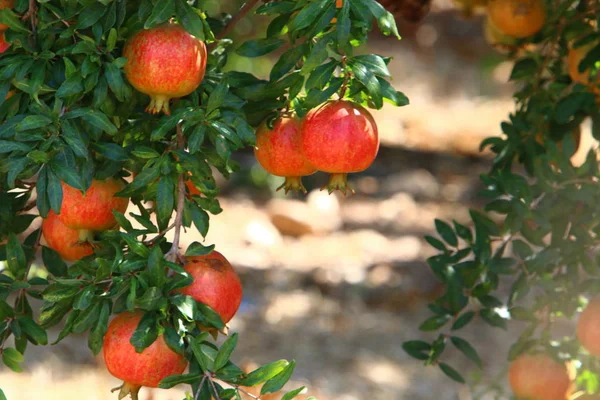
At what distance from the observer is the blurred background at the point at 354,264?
312cm

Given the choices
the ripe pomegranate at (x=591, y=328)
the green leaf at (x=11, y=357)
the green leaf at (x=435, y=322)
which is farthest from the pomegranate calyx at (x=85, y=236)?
the ripe pomegranate at (x=591, y=328)

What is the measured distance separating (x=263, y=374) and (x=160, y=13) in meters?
0.49

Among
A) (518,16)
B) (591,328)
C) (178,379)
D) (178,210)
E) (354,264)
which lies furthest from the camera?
(354,264)

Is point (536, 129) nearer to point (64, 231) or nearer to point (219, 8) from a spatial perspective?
point (64, 231)

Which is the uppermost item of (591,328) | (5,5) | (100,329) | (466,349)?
(5,5)

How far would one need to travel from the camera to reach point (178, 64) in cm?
109

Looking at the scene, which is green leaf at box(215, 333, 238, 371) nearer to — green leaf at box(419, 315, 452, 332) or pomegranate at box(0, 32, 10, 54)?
pomegranate at box(0, 32, 10, 54)

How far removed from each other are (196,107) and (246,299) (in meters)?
2.61

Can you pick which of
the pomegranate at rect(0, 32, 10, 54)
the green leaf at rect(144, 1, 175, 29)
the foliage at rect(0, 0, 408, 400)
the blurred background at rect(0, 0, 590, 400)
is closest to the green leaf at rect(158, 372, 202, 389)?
the foliage at rect(0, 0, 408, 400)

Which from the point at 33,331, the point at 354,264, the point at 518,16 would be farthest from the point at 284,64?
the point at 354,264

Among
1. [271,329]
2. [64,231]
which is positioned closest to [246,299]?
[271,329]

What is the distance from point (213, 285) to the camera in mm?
1101

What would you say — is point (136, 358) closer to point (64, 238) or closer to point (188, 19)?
point (64, 238)

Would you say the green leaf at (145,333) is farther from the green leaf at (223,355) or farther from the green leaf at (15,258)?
the green leaf at (15,258)
